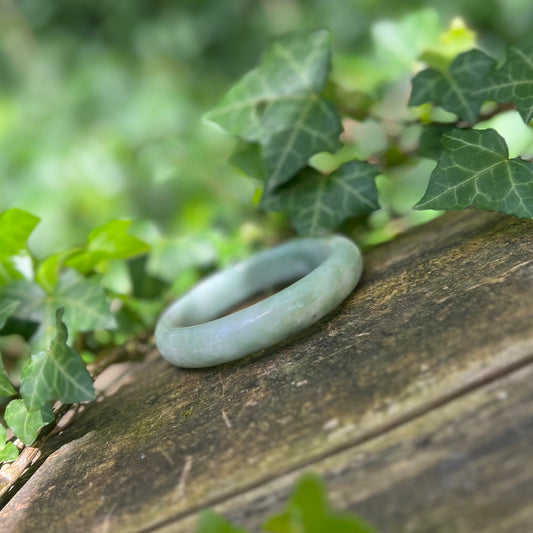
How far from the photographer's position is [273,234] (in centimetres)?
115

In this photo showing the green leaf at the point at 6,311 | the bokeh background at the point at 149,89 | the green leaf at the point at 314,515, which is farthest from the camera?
the bokeh background at the point at 149,89

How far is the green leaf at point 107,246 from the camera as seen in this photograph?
2.78 ft

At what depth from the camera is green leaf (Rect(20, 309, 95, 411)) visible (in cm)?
64

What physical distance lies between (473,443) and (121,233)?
1.97 ft

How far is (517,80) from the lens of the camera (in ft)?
2.32

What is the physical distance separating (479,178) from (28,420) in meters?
0.60

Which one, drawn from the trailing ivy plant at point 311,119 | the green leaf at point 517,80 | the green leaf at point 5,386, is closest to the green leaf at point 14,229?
the green leaf at point 5,386

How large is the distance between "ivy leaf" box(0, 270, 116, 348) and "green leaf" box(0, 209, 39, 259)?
2.0 inches

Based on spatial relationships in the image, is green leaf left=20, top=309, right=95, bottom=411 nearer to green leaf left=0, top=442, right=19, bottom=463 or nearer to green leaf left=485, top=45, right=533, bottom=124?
green leaf left=0, top=442, right=19, bottom=463

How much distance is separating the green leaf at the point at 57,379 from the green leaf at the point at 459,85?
58 cm

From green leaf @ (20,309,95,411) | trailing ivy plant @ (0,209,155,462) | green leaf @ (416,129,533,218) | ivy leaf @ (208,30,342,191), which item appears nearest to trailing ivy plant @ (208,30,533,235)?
ivy leaf @ (208,30,342,191)

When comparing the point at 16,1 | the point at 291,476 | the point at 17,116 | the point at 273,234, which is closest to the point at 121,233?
the point at 273,234

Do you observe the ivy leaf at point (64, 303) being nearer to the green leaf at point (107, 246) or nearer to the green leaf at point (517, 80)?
the green leaf at point (107, 246)

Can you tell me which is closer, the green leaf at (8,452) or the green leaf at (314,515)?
the green leaf at (314,515)
